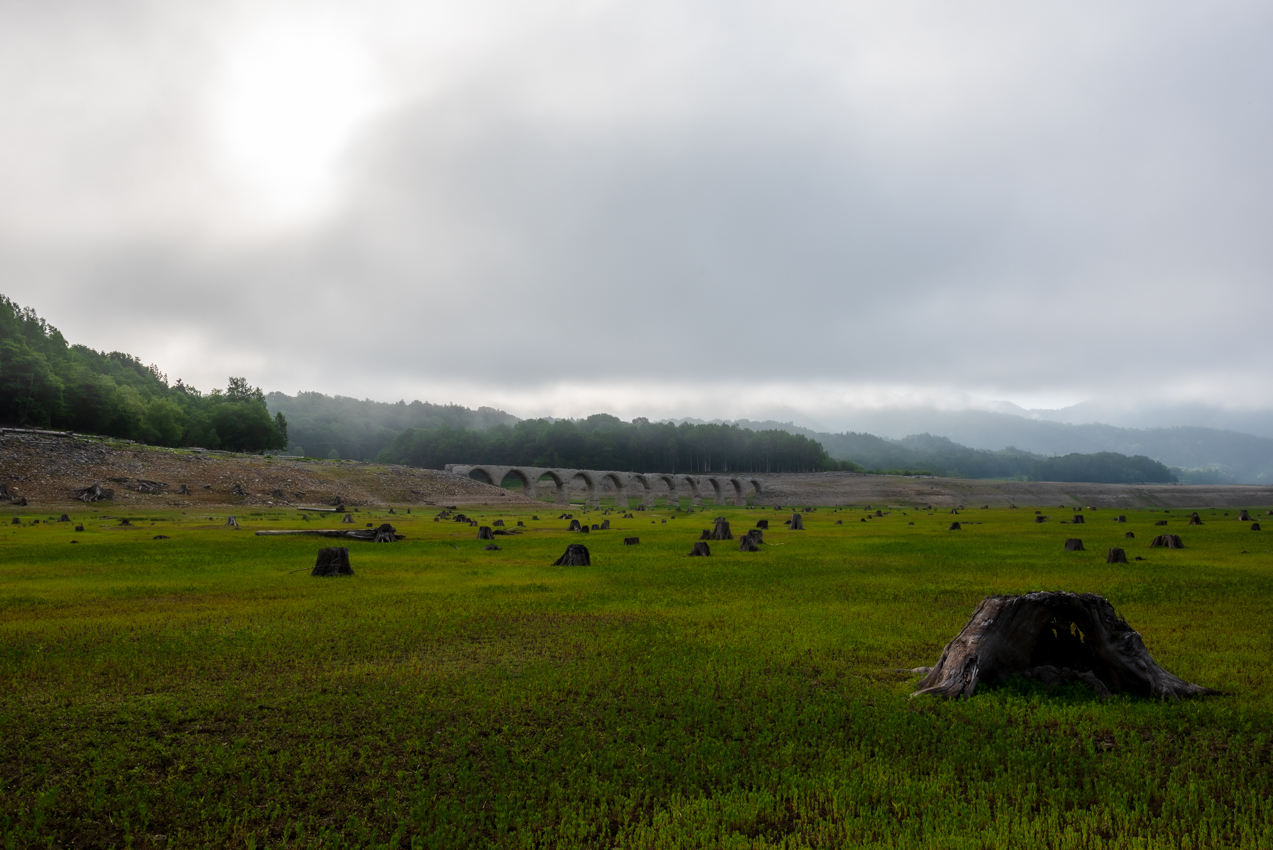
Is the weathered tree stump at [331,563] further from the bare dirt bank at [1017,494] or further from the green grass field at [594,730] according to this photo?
the bare dirt bank at [1017,494]

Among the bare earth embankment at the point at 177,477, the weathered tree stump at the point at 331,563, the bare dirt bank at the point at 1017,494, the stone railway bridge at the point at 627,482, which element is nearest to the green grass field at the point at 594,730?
the weathered tree stump at the point at 331,563

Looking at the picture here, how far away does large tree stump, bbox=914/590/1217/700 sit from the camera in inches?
360

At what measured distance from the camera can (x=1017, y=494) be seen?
127 meters

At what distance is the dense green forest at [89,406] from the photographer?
99.0m

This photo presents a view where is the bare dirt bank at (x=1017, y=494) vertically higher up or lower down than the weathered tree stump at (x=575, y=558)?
lower down

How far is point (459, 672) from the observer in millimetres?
10578

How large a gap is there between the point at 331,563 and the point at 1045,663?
2090cm

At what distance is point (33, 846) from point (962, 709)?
1007 cm

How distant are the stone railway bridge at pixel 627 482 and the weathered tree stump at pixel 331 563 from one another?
102477mm

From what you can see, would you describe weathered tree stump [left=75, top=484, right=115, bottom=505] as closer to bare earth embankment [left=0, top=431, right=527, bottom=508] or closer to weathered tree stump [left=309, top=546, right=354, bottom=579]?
bare earth embankment [left=0, top=431, right=527, bottom=508]

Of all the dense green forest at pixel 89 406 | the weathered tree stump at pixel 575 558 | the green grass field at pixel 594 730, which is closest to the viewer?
the green grass field at pixel 594 730

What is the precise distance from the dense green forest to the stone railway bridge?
4493 centimetres

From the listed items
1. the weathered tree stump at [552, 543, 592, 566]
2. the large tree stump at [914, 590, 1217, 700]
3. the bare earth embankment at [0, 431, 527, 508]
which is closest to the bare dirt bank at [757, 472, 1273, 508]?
the bare earth embankment at [0, 431, 527, 508]

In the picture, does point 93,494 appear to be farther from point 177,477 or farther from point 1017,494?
point 1017,494
